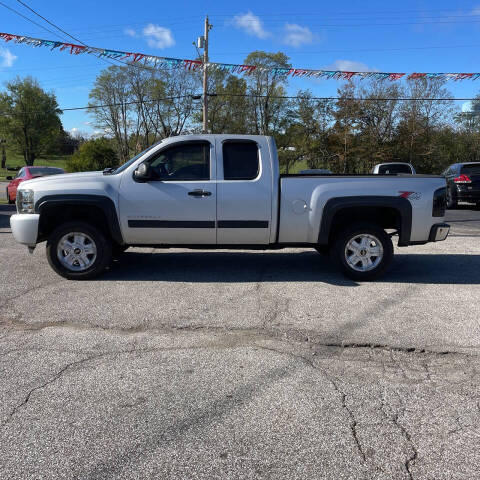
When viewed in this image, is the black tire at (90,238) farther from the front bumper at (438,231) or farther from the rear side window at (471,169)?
the rear side window at (471,169)

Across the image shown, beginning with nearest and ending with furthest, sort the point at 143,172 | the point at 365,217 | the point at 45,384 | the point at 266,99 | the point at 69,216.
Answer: the point at 45,384 → the point at 143,172 → the point at 69,216 → the point at 365,217 → the point at 266,99

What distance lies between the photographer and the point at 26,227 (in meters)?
5.68

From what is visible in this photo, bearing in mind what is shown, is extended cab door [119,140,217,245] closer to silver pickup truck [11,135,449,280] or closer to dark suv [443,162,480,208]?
silver pickup truck [11,135,449,280]

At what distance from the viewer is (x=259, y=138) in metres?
5.95

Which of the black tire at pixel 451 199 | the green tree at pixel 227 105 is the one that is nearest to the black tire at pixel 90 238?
the black tire at pixel 451 199

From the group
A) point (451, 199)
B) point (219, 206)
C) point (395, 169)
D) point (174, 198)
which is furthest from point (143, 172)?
point (395, 169)

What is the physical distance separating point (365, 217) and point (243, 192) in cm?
184

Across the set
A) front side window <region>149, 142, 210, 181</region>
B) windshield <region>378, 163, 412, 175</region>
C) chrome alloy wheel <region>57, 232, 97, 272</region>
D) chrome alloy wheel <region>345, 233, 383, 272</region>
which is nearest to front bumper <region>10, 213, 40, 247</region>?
chrome alloy wheel <region>57, 232, 97, 272</region>

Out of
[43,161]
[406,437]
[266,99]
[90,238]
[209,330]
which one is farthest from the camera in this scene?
[43,161]

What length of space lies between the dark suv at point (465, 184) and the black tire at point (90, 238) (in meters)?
13.9

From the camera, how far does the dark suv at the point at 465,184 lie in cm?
1515

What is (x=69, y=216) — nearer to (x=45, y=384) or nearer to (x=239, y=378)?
(x=45, y=384)

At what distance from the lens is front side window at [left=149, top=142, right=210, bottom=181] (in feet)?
19.1

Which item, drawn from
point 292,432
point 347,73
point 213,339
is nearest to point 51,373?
point 213,339
